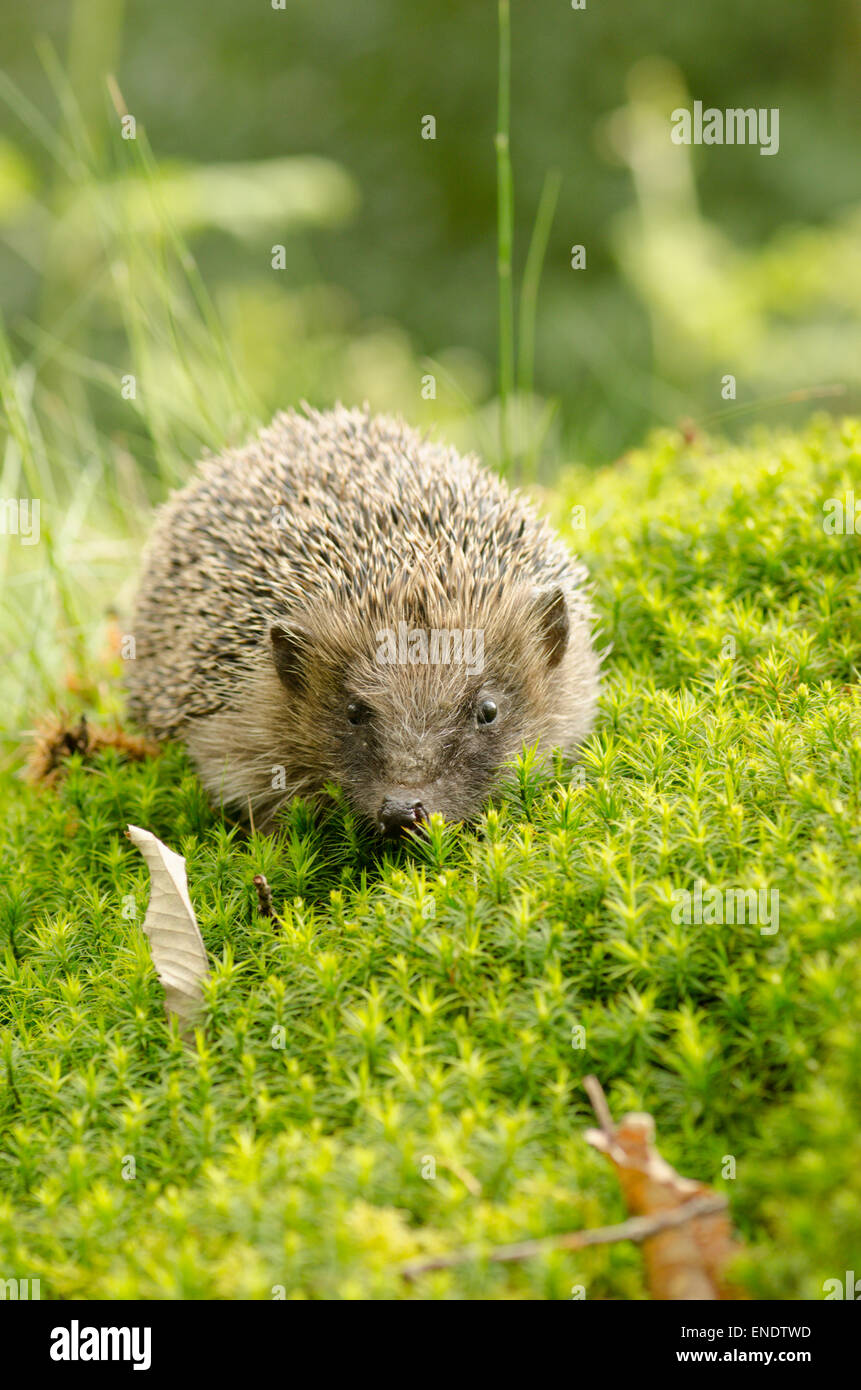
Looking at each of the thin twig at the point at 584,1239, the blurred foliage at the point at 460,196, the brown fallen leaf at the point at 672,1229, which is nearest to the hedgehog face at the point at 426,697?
→ the brown fallen leaf at the point at 672,1229

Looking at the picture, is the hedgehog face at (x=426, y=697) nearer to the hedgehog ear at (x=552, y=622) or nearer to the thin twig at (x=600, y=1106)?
the hedgehog ear at (x=552, y=622)

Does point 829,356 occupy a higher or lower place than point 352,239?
lower

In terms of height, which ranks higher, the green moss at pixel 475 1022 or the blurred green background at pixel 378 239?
the blurred green background at pixel 378 239

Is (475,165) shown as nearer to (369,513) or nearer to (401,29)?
(401,29)

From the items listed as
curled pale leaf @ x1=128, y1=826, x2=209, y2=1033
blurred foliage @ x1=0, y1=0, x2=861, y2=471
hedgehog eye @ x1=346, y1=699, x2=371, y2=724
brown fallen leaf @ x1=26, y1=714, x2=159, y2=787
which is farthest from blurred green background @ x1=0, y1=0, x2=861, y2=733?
curled pale leaf @ x1=128, y1=826, x2=209, y2=1033

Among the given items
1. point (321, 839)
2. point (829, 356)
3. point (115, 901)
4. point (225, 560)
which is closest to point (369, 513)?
point (225, 560)

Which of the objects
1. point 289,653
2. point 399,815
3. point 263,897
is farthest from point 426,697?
point 263,897
